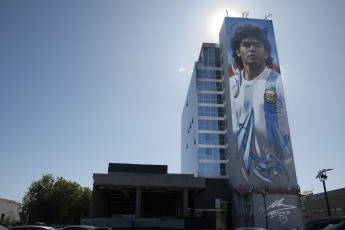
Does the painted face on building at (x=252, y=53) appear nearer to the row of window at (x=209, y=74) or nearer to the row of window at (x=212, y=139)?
the row of window at (x=209, y=74)

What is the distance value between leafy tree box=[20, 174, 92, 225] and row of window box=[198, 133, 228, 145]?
1284 inches

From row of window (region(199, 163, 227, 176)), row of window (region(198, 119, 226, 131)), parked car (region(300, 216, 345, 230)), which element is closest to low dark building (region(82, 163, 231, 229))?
row of window (region(199, 163, 227, 176))

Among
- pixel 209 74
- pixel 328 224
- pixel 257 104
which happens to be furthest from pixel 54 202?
pixel 328 224

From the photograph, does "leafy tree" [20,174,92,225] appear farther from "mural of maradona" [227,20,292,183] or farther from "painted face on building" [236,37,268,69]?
"painted face on building" [236,37,268,69]

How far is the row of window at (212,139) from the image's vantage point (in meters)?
62.5

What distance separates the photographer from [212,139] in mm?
63438

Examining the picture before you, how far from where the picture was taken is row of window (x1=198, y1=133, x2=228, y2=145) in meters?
62.5

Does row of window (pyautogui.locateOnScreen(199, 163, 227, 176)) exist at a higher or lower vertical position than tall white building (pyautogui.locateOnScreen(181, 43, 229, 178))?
lower

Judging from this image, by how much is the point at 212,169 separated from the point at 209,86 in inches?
802

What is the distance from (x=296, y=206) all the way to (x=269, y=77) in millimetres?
28422

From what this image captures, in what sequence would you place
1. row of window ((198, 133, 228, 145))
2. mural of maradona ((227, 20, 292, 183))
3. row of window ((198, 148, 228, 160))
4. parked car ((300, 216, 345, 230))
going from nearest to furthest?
parked car ((300, 216, 345, 230)) → mural of maradona ((227, 20, 292, 183)) → row of window ((198, 148, 228, 160)) → row of window ((198, 133, 228, 145))

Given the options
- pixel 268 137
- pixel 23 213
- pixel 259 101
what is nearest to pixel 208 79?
pixel 259 101

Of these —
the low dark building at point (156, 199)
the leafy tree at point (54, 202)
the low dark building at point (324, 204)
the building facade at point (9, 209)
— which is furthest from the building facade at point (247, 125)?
the building facade at point (9, 209)

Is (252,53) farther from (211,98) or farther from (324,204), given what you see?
(324,204)
